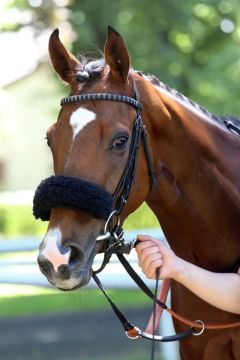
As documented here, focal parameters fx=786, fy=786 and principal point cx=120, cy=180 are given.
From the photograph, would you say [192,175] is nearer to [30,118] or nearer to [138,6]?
[138,6]

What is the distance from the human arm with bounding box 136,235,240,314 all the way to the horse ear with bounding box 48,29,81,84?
73 centimetres

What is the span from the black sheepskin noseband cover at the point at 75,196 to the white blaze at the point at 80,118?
194mm

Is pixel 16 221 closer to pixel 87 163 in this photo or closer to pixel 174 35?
pixel 174 35

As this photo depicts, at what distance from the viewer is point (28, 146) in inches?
1667

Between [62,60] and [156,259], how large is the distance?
90cm

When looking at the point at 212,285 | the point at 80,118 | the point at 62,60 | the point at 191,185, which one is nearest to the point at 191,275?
the point at 212,285

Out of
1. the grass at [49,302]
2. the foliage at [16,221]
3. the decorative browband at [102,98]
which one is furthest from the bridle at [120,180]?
the foliage at [16,221]

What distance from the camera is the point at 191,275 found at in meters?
2.92

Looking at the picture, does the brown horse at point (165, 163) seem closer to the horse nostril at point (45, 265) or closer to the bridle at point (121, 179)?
the bridle at point (121, 179)

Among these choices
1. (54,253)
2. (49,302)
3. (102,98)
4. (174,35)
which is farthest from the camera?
(174,35)

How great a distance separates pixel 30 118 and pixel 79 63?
40657mm

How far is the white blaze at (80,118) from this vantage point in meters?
2.81

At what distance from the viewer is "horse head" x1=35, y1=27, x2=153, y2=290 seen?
8.71 ft

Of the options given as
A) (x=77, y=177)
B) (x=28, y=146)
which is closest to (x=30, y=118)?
(x=28, y=146)
